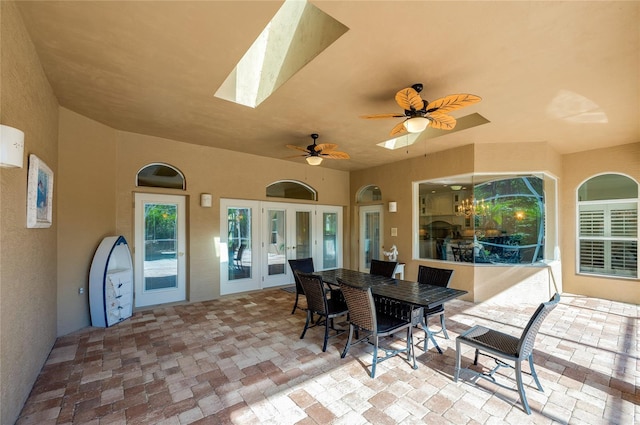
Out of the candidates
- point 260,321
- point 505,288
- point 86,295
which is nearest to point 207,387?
point 260,321

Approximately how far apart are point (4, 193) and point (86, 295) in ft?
9.24

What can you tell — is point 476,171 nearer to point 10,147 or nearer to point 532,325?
point 532,325

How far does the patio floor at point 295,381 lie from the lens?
2252mm

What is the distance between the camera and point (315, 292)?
346 cm

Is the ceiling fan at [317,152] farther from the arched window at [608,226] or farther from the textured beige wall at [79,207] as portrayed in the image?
the arched window at [608,226]

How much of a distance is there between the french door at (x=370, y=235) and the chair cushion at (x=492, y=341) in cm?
433

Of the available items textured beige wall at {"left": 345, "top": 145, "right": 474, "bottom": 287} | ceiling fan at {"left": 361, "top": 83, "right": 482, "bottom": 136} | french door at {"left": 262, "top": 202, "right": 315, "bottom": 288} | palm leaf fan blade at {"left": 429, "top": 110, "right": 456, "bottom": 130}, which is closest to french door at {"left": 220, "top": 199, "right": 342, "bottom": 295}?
french door at {"left": 262, "top": 202, "right": 315, "bottom": 288}

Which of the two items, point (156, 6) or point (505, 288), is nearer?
point (156, 6)

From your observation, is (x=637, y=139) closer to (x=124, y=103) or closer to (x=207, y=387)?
(x=207, y=387)

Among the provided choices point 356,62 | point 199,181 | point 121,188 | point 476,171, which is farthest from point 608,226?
point 121,188

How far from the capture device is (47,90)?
3.09 metres

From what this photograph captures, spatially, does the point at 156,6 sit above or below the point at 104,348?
above

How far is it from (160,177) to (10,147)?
→ 3.52m

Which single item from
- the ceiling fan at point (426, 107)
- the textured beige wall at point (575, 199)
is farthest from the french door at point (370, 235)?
the ceiling fan at point (426, 107)
